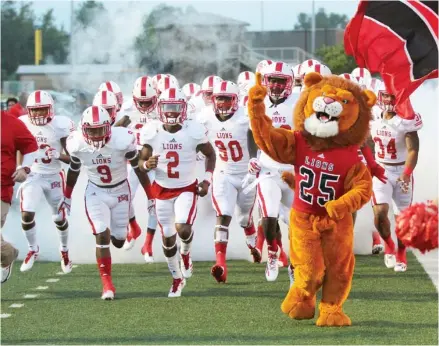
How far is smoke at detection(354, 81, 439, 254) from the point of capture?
12.7 meters

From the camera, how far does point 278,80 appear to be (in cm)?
1080

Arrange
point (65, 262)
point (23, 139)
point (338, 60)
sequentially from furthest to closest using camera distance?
point (338, 60) < point (65, 262) < point (23, 139)

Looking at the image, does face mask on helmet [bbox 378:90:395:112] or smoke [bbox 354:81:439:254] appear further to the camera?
smoke [bbox 354:81:439:254]

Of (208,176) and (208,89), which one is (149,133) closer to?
(208,176)

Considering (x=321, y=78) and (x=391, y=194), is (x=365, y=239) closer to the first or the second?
(x=391, y=194)

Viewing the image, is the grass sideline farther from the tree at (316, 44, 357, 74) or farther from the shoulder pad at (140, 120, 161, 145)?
the tree at (316, 44, 357, 74)

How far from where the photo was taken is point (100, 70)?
89.4 ft

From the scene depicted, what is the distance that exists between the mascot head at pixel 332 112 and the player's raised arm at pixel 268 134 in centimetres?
14

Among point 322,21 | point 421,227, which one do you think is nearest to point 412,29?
point 421,227

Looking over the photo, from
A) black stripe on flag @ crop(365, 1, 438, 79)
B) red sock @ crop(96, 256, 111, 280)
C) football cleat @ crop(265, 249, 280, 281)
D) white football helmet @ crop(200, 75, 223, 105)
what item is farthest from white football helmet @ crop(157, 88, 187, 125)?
white football helmet @ crop(200, 75, 223, 105)

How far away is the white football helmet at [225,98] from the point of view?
1103 centimetres

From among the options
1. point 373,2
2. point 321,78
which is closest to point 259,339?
point 321,78

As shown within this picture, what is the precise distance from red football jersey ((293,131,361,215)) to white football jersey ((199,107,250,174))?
8.53 feet

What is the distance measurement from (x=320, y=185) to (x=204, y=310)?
1.58m
